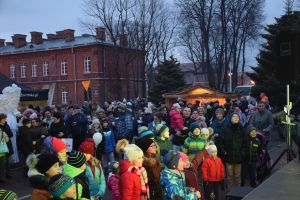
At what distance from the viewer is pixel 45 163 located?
4.75 meters

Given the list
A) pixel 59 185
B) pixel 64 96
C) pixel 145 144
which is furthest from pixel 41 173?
pixel 64 96

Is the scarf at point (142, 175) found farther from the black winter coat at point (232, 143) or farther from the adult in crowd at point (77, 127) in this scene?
the adult in crowd at point (77, 127)

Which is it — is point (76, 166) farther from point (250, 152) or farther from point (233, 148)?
point (250, 152)

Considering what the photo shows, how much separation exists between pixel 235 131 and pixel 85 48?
144ft

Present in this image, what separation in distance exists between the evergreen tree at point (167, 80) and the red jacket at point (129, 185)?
93.6 feet

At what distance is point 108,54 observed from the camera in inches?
2020

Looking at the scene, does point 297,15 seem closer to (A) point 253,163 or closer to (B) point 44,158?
(A) point 253,163

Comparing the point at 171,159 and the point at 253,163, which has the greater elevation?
the point at 171,159

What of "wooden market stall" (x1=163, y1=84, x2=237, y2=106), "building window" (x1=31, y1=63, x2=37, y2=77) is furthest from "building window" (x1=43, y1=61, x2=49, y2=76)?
"wooden market stall" (x1=163, y1=84, x2=237, y2=106)

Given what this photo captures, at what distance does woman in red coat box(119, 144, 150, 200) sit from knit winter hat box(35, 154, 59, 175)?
3.28ft

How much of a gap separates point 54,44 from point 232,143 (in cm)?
4939

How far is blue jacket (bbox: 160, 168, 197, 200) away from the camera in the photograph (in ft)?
18.1

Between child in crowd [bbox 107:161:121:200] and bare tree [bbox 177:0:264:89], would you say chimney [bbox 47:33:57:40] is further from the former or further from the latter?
child in crowd [bbox 107:161:121:200]

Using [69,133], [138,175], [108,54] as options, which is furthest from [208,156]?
[108,54]
